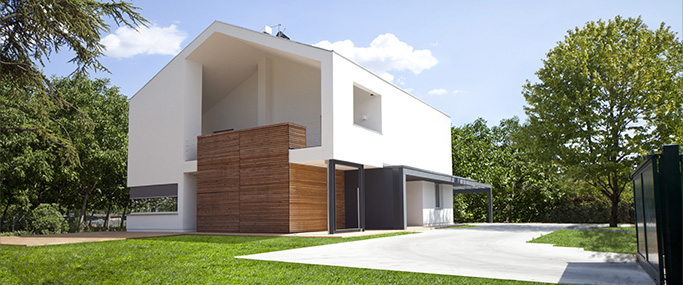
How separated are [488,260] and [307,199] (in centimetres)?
951

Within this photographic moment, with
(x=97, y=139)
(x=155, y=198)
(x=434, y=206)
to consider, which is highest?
(x=97, y=139)

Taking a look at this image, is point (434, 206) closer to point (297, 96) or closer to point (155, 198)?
point (297, 96)

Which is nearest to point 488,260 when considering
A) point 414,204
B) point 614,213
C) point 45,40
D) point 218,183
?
point 45,40

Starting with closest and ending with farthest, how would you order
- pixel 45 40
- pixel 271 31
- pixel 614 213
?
pixel 45 40 → pixel 614 213 → pixel 271 31

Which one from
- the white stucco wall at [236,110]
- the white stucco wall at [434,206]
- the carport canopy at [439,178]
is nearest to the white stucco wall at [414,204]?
the white stucco wall at [434,206]

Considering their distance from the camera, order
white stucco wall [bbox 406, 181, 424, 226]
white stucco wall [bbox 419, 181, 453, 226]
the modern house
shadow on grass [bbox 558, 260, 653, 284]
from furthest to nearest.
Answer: white stucco wall [bbox 419, 181, 453, 226], white stucco wall [bbox 406, 181, 424, 226], the modern house, shadow on grass [bbox 558, 260, 653, 284]

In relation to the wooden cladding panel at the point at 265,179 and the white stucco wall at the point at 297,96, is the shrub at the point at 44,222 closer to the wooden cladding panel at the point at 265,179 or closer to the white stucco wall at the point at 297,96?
the wooden cladding panel at the point at 265,179

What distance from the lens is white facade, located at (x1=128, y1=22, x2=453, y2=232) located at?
731 inches

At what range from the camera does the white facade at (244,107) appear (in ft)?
60.9

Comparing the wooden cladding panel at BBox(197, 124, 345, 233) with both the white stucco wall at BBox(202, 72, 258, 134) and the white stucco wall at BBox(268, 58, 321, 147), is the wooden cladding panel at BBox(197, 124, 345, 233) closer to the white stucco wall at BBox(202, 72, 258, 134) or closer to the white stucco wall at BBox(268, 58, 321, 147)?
the white stucco wall at BBox(268, 58, 321, 147)

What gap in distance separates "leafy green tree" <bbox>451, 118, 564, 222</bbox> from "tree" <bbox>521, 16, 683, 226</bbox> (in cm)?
979

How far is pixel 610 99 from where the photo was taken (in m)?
21.0

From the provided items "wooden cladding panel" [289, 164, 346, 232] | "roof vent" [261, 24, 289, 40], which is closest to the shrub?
"wooden cladding panel" [289, 164, 346, 232]

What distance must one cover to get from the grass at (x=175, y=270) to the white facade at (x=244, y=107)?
26.7 feet
